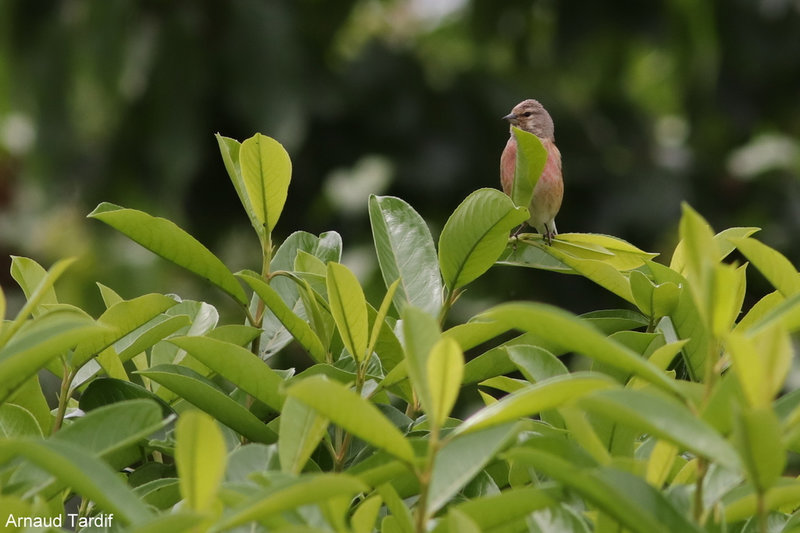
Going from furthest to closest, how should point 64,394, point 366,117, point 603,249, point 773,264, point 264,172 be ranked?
point 366,117
point 603,249
point 264,172
point 64,394
point 773,264

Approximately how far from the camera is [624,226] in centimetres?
698

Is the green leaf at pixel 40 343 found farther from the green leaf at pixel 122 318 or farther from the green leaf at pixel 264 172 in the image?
the green leaf at pixel 264 172

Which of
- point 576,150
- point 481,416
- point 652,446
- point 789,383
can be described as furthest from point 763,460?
point 576,150

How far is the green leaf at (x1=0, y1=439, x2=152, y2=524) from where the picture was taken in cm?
88

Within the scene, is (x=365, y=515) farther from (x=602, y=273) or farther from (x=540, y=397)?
(x=602, y=273)

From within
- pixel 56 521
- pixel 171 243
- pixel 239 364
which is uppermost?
pixel 171 243

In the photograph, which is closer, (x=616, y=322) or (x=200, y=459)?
(x=200, y=459)

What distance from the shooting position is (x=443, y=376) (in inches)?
37.0

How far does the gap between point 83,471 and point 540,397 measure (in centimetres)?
38

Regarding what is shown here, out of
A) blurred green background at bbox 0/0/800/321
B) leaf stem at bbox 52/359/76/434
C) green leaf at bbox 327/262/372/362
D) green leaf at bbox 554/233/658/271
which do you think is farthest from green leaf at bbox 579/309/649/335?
blurred green background at bbox 0/0/800/321

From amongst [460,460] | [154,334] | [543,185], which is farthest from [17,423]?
[543,185]

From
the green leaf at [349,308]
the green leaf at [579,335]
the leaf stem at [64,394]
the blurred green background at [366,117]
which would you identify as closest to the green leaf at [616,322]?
the green leaf at [349,308]

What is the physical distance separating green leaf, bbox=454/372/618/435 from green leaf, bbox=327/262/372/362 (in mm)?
337

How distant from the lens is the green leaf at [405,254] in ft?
4.78
